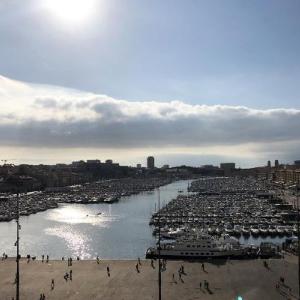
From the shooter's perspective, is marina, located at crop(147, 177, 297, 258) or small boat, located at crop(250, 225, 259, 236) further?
small boat, located at crop(250, 225, 259, 236)

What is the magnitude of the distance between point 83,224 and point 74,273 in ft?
153

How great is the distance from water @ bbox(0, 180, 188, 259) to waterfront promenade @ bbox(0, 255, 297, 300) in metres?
13.3

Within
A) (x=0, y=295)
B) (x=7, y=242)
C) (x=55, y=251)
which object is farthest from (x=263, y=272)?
(x=7, y=242)

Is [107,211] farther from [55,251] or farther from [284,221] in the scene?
[55,251]

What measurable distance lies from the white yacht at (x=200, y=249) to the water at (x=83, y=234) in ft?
15.5

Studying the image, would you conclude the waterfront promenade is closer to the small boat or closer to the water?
the water

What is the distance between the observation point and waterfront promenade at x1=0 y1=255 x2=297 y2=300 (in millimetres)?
34094

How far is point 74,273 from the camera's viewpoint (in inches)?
1597

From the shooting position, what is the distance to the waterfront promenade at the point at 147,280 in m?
34.1

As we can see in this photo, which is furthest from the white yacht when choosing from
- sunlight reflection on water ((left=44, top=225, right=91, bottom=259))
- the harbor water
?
sunlight reflection on water ((left=44, top=225, right=91, bottom=259))

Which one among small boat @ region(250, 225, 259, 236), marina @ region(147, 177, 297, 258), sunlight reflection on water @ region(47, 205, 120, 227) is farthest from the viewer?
sunlight reflection on water @ region(47, 205, 120, 227)

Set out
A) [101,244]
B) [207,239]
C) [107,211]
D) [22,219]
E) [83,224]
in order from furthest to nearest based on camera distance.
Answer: [107,211]
[22,219]
[83,224]
[101,244]
[207,239]

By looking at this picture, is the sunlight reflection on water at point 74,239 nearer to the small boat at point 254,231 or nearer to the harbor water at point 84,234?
the harbor water at point 84,234

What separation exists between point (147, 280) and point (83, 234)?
37724 mm
